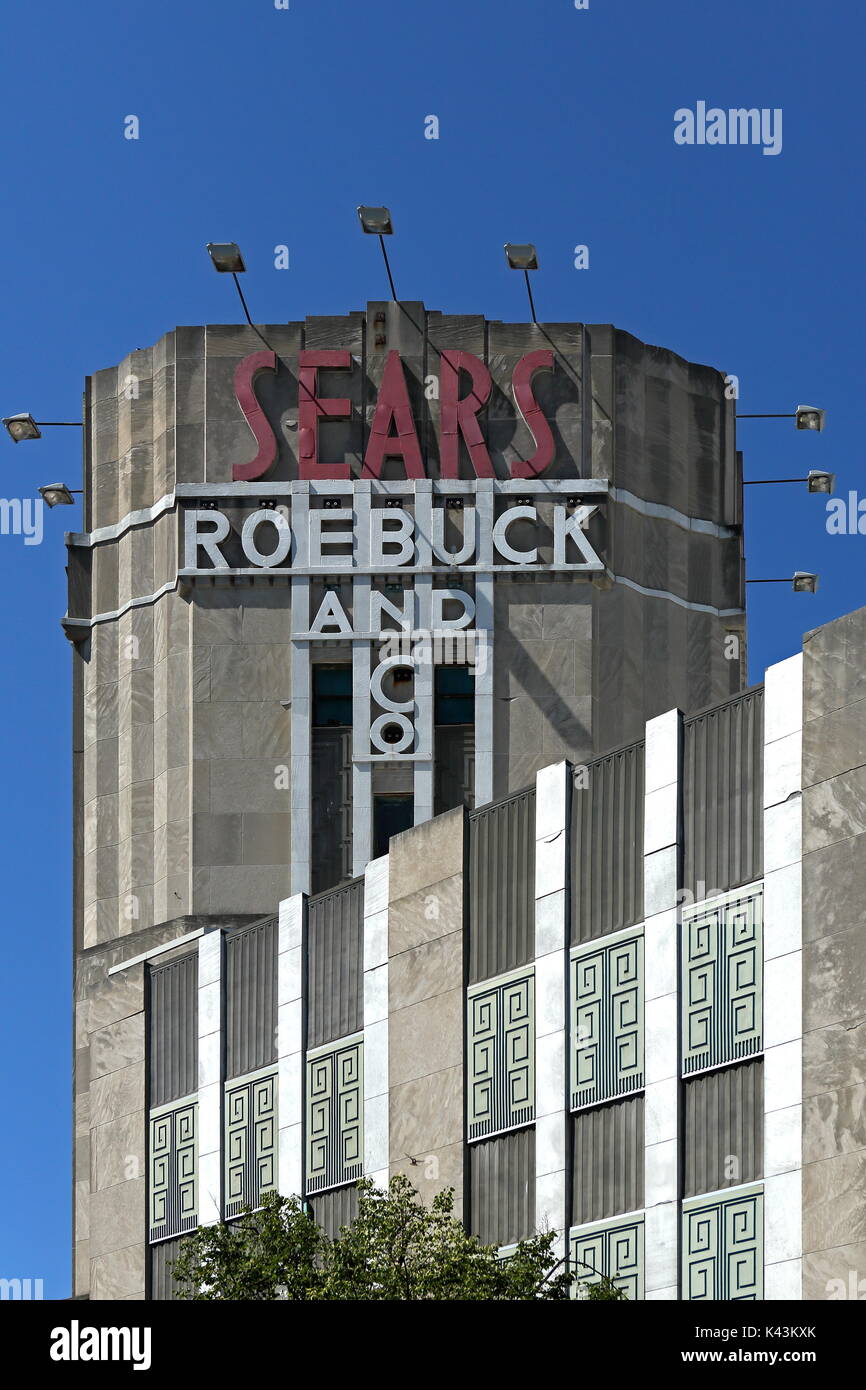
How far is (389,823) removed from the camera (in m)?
76.1

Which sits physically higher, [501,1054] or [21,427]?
[21,427]

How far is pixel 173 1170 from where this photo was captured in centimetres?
6456

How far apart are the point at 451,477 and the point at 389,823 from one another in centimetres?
928

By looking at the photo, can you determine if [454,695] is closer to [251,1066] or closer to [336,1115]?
[251,1066]

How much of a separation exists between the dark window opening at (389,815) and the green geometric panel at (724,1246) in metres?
27.2

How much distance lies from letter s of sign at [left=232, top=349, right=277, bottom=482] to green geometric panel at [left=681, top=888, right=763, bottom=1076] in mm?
30225

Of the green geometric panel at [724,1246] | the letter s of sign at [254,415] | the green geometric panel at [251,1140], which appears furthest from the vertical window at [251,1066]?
the letter s of sign at [254,415]

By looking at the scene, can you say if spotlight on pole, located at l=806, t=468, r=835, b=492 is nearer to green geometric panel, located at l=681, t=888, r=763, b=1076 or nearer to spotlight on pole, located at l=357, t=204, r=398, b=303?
spotlight on pole, located at l=357, t=204, r=398, b=303

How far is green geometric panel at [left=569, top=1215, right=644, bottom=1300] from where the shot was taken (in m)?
50.6

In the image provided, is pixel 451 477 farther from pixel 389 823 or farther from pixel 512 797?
pixel 512 797

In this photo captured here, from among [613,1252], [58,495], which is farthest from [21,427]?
[613,1252]

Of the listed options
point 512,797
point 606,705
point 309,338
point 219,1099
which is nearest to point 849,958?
point 512,797

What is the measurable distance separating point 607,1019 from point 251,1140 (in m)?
12.4

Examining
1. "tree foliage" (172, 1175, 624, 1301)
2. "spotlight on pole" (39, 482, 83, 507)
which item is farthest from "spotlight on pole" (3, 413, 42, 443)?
"tree foliage" (172, 1175, 624, 1301)
